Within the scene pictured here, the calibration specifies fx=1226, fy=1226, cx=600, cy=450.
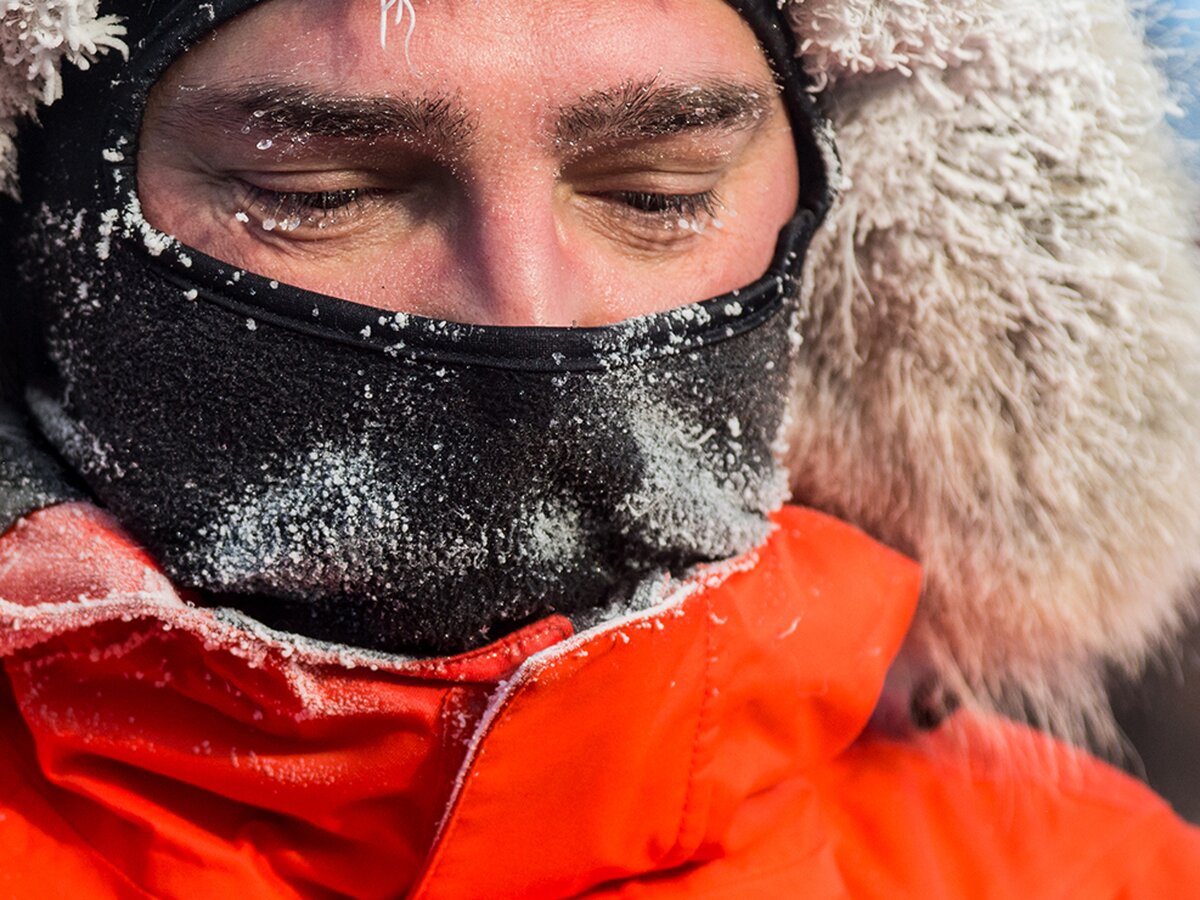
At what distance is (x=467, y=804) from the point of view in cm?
122

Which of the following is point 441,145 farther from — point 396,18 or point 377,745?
point 377,745

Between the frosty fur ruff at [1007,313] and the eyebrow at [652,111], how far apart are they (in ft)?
0.58

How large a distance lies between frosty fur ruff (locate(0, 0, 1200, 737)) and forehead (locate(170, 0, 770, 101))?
0.29 m

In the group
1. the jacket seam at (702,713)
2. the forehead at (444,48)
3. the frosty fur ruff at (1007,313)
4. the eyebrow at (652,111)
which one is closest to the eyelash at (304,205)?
the forehead at (444,48)

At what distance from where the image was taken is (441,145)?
1264 millimetres

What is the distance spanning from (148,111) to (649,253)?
57 cm

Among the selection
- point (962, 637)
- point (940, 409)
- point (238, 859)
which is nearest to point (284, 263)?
point (238, 859)

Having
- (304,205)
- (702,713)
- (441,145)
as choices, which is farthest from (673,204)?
(702,713)

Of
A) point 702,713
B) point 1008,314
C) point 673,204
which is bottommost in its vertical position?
point 702,713

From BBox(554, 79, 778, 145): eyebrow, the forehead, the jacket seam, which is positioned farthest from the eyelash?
the jacket seam

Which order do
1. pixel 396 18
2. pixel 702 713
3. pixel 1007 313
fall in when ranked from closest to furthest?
pixel 396 18 → pixel 702 713 → pixel 1007 313

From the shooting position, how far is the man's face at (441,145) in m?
1.25

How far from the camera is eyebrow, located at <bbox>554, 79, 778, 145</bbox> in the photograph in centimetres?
129

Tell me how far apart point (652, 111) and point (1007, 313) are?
1.74 feet
